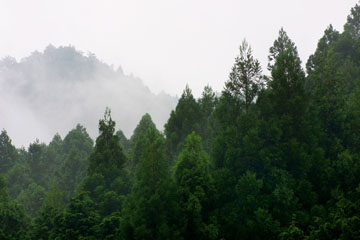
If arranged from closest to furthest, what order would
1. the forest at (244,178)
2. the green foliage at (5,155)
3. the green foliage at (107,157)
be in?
the forest at (244,178) → the green foliage at (107,157) → the green foliage at (5,155)

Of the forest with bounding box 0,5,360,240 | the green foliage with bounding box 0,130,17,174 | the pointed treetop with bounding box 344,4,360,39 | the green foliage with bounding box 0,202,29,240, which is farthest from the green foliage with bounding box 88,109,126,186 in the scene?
the pointed treetop with bounding box 344,4,360,39

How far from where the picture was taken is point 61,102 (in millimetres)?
184000

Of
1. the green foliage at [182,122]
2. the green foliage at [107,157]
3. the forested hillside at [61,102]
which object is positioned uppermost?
the forested hillside at [61,102]

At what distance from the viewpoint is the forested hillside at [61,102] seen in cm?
16462

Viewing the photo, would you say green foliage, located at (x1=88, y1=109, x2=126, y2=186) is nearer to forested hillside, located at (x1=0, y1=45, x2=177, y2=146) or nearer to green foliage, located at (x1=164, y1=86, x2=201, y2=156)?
green foliage, located at (x1=164, y1=86, x2=201, y2=156)

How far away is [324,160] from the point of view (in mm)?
17500

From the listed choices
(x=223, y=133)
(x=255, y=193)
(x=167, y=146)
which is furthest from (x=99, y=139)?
(x=255, y=193)

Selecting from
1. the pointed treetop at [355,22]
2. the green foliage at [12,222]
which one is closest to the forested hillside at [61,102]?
the pointed treetop at [355,22]

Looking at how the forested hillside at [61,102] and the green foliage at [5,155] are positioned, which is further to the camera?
the forested hillside at [61,102]

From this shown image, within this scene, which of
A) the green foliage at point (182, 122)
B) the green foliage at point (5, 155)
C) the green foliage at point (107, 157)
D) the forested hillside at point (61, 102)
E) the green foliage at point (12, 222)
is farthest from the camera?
the forested hillside at point (61, 102)

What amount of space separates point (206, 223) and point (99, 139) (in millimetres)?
12087

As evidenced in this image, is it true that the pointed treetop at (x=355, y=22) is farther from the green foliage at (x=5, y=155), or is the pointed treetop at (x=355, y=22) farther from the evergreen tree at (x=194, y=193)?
the green foliage at (x=5, y=155)

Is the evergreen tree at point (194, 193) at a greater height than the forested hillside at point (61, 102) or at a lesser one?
lesser

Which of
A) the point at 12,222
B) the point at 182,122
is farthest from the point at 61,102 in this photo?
the point at 12,222
